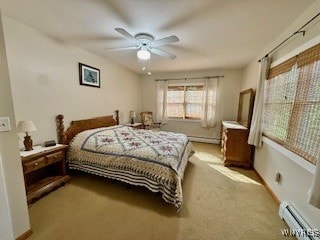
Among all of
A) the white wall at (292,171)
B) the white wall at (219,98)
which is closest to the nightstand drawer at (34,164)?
the white wall at (292,171)

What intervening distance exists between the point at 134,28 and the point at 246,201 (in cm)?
288

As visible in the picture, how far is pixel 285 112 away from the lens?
202 centimetres

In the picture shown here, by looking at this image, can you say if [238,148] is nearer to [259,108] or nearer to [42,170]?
[259,108]

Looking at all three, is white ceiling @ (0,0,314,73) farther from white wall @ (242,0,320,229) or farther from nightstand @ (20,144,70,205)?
nightstand @ (20,144,70,205)

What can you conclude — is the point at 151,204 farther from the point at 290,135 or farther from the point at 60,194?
the point at 290,135

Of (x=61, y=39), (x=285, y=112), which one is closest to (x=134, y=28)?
(x=61, y=39)

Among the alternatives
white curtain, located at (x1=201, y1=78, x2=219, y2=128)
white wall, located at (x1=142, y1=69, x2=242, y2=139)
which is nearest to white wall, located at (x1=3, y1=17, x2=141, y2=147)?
white wall, located at (x1=142, y1=69, x2=242, y2=139)

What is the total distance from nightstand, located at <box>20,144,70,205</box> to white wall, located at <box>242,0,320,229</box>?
10.1 ft

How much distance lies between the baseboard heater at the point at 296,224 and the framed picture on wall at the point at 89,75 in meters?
3.77

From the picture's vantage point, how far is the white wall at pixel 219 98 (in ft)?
15.3

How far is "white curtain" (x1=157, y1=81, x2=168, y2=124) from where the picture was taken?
529 centimetres

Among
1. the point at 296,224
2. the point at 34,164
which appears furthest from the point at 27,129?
the point at 296,224

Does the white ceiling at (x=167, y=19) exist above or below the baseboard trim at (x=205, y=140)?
above

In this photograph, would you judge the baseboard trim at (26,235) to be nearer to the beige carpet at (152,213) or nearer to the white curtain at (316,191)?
the beige carpet at (152,213)
